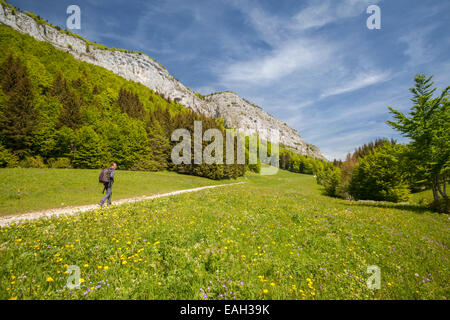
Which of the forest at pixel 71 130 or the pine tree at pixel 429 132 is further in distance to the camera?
the forest at pixel 71 130

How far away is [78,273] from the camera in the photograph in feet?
14.3

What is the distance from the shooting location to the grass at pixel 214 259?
416cm

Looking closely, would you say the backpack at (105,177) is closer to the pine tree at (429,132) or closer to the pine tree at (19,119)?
the pine tree at (429,132)

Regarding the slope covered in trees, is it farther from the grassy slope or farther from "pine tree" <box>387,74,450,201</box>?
"pine tree" <box>387,74,450,201</box>

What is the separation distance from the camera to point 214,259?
5.41m

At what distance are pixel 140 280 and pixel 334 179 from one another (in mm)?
63790

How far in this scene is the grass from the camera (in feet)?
13.6

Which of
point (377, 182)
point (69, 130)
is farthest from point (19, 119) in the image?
point (377, 182)

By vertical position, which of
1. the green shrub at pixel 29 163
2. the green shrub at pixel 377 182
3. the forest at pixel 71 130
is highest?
the forest at pixel 71 130

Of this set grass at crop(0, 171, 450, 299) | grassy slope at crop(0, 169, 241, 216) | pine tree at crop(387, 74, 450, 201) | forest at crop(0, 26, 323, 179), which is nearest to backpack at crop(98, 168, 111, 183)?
grass at crop(0, 171, 450, 299)

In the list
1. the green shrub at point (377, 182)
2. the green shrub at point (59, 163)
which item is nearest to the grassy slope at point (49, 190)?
the green shrub at point (59, 163)

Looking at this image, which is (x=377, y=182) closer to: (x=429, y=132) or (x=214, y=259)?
(x=429, y=132)

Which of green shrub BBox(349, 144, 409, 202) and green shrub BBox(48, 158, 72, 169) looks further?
green shrub BBox(48, 158, 72, 169)
